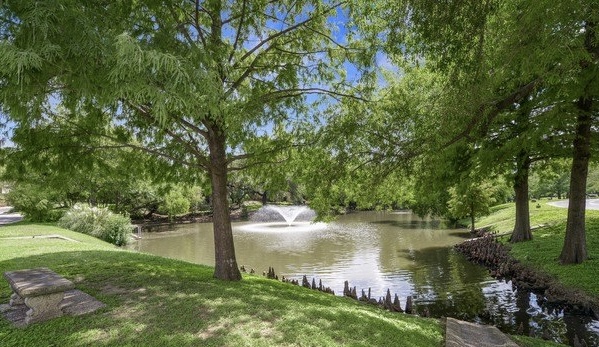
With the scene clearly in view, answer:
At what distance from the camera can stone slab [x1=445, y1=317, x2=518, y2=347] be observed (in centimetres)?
663

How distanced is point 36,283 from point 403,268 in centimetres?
1534

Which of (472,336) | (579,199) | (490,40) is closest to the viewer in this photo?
(472,336)

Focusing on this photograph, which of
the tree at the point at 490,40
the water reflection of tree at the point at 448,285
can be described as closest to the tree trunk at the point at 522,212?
the water reflection of tree at the point at 448,285

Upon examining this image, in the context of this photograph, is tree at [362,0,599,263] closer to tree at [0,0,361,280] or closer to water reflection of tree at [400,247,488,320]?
tree at [0,0,361,280]

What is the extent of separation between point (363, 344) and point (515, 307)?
851cm

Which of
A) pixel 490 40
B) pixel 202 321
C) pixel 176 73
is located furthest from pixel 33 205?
pixel 490 40

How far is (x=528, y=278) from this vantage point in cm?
1388

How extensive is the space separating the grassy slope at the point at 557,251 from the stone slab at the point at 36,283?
13305mm

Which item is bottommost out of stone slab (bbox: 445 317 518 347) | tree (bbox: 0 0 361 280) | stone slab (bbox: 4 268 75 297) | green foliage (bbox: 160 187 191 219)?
stone slab (bbox: 445 317 518 347)

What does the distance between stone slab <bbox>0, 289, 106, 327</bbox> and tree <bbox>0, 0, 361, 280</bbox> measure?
119 inches

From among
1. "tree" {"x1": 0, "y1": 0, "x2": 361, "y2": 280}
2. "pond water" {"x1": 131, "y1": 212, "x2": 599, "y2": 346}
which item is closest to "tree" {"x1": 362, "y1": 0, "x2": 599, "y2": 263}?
"tree" {"x1": 0, "y1": 0, "x2": 361, "y2": 280}

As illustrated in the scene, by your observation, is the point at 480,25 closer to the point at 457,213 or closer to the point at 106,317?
the point at 106,317

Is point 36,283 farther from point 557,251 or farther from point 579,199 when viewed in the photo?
point 557,251

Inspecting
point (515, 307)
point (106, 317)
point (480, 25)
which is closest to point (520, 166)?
point (515, 307)
